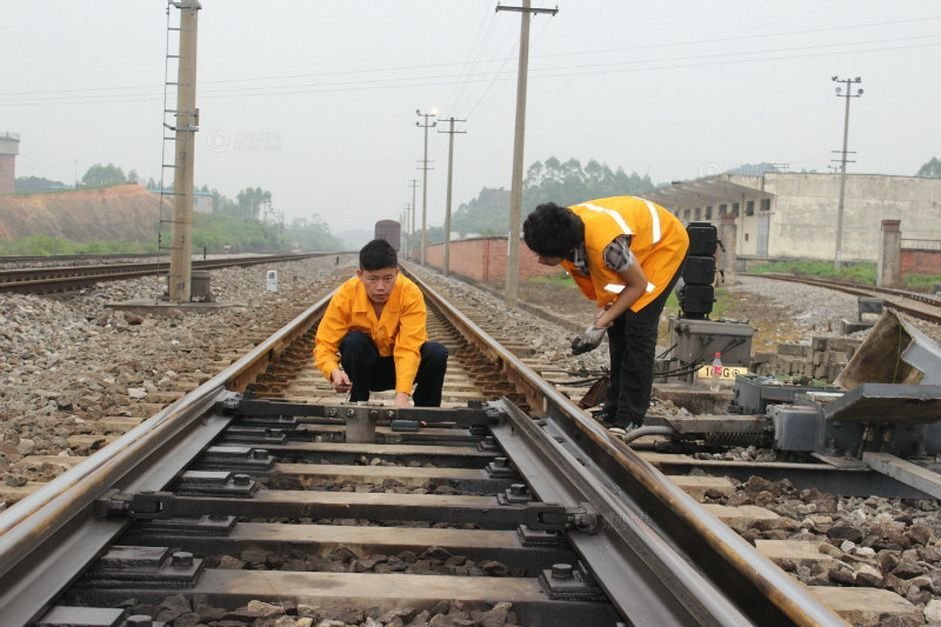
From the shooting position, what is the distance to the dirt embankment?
65.8m

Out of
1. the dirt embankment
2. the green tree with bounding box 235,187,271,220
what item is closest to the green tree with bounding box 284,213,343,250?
the green tree with bounding box 235,187,271,220

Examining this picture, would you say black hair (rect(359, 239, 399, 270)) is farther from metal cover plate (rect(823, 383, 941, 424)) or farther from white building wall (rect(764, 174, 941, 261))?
white building wall (rect(764, 174, 941, 261))

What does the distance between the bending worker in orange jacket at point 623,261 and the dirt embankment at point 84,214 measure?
6331cm

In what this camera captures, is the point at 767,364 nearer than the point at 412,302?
No

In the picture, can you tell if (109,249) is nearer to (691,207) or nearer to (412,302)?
(691,207)

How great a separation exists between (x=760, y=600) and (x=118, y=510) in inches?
66.8

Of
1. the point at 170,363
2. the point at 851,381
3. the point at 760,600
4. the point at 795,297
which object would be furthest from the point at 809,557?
the point at 795,297

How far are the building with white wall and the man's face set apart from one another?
50531 mm

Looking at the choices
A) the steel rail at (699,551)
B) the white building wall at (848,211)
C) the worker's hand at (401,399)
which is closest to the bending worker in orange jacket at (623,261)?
the steel rail at (699,551)

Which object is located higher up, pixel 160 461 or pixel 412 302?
pixel 412 302

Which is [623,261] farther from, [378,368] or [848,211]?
[848,211]

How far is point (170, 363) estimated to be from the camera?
22.5 feet

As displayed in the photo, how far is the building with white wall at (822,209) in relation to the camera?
53.3 m

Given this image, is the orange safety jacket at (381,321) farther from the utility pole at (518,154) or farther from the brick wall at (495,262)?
the brick wall at (495,262)
